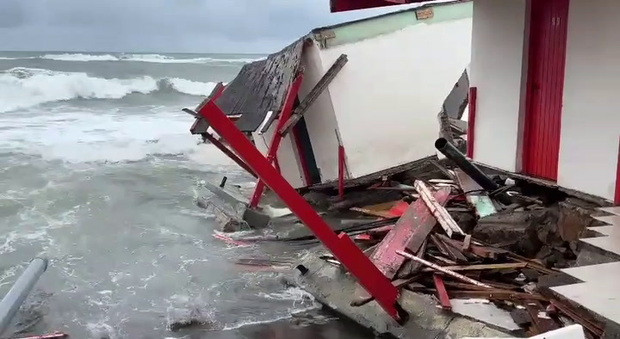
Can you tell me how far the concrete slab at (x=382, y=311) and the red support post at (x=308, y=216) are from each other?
0.63ft

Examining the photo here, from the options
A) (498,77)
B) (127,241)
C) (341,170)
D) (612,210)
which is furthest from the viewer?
(341,170)

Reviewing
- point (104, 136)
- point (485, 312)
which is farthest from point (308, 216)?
point (104, 136)

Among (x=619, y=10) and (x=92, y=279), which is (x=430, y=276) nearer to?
(x=619, y=10)

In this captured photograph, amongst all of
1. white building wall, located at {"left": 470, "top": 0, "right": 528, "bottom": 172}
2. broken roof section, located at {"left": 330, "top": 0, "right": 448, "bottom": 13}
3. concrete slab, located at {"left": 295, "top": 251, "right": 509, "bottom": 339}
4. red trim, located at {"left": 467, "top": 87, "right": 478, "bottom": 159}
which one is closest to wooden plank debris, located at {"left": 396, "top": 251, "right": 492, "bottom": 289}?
concrete slab, located at {"left": 295, "top": 251, "right": 509, "bottom": 339}

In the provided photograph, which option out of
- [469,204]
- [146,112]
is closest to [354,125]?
[469,204]

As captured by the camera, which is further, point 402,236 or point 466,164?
point 466,164

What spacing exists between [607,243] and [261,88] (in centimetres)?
941

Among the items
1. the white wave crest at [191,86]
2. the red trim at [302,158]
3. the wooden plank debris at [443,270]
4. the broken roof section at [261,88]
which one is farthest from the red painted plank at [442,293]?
the white wave crest at [191,86]

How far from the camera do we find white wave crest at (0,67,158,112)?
40.0m

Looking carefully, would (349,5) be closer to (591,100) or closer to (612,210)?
(591,100)

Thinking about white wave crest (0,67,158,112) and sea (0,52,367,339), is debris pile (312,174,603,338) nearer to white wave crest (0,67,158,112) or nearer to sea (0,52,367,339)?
sea (0,52,367,339)

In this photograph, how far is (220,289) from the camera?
10.1 meters

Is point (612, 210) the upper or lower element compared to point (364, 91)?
lower

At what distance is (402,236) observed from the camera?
8180 mm
